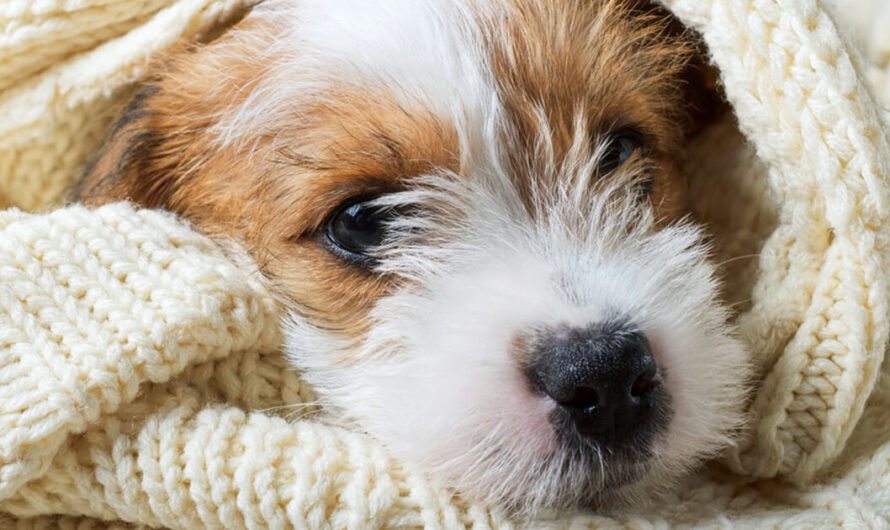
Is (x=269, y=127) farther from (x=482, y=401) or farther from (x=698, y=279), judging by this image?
(x=698, y=279)

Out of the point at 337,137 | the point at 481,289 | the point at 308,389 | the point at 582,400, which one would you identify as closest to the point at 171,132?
the point at 337,137

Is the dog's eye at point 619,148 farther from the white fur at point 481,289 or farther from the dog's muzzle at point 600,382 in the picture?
the dog's muzzle at point 600,382

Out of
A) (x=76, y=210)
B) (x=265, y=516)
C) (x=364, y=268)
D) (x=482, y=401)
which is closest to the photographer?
(x=265, y=516)

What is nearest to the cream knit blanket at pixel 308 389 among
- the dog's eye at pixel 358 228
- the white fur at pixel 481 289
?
the white fur at pixel 481 289

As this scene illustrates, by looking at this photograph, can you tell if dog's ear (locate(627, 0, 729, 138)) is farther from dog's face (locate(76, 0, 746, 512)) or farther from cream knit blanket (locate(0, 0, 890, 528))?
cream knit blanket (locate(0, 0, 890, 528))

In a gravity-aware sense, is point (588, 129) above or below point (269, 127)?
above

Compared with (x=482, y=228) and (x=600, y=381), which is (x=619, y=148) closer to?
(x=482, y=228)

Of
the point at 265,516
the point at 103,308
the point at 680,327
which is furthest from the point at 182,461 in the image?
the point at 680,327
